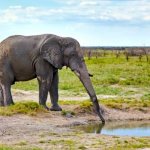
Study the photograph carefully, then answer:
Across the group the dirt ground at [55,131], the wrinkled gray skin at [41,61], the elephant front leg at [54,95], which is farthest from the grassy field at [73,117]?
the wrinkled gray skin at [41,61]

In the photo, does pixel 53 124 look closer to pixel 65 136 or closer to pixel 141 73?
pixel 65 136

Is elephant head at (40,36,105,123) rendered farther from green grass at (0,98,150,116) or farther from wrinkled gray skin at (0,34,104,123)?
green grass at (0,98,150,116)

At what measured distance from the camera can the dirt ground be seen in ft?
49.2

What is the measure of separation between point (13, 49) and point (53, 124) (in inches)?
154

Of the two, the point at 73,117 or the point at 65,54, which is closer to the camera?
the point at 73,117

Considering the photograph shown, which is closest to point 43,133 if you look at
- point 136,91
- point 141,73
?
point 136,91

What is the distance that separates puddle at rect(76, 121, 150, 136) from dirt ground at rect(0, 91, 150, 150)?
56cm

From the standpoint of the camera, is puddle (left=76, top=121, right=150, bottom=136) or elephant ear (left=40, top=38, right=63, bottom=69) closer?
puddle (left=76, top=121, right=150, bottom=136)

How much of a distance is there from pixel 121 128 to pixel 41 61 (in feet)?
13.1

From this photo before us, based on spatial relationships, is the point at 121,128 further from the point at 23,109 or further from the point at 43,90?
the point at 23,109

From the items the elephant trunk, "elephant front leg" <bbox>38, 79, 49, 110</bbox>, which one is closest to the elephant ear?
"elephant front leg" <bbox>38, 79, 49, 110</bbox>

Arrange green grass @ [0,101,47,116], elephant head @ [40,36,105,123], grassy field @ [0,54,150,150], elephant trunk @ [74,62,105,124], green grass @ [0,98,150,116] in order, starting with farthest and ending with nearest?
elephant head @ [40,36,105,123]
elephant trunk @ [74,62,105,124]
green grass @ [0,98,150,116]
green grass @ [0,101,47,116]
grassy field @ [0,54,150,150]

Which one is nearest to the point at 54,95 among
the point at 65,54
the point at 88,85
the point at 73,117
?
the point at 73,117

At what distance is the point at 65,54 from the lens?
67.8ft
